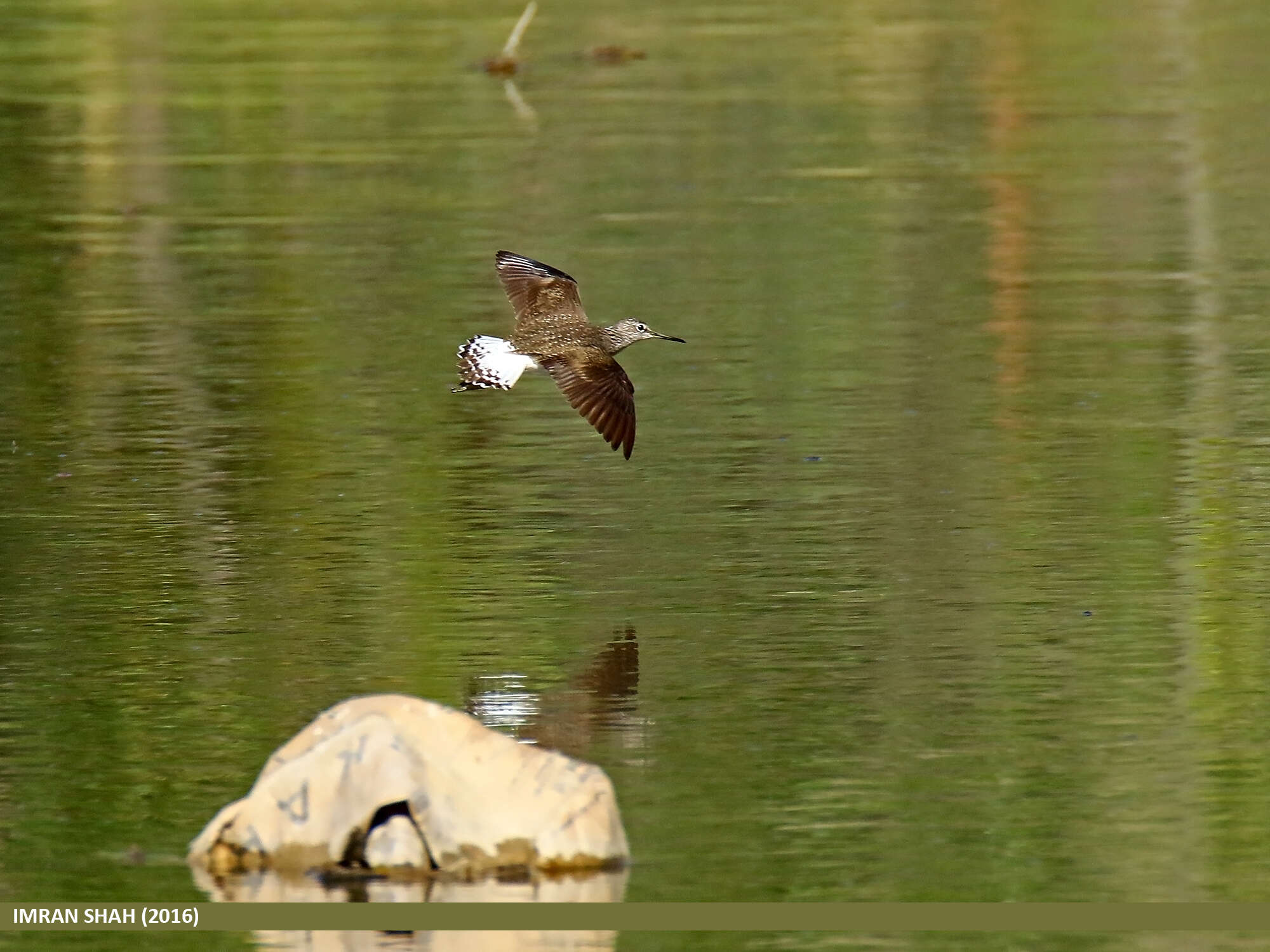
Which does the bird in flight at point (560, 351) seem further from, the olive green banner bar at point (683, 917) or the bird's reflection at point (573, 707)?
the olive green banner bar at point (683, 917)

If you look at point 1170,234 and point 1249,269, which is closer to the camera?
point 1249,269

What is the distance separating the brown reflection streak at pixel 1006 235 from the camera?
48.2 feet

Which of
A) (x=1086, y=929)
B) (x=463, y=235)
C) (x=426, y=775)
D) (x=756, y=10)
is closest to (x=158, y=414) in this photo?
(x=463, y=235)

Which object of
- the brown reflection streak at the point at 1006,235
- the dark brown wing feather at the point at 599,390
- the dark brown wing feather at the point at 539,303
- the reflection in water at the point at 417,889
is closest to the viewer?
the reflection in water at the point at 417,889

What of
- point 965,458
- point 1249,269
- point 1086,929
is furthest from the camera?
point 1249,269

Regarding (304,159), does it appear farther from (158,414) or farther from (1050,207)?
(158,414)

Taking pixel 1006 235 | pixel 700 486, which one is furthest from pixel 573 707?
pixel 1006 235

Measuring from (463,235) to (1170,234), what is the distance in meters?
4.92

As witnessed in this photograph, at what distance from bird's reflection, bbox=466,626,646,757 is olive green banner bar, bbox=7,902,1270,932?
1401 millimetres

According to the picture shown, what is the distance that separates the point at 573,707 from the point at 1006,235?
35.3ft

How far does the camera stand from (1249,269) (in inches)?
691

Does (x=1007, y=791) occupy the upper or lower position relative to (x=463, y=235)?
lower

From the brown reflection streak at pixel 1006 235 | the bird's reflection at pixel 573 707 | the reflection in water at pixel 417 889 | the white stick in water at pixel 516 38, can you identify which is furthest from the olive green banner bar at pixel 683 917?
the white stick in water at pixel 516 38

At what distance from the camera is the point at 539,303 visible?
500 inches
